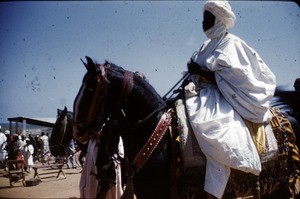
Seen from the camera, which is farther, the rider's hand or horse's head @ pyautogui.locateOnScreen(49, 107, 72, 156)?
horse's head @ pyautogui.locateOnScreen(49, 107, 72, 156)

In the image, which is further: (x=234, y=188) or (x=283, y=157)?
(x=283, y=157)

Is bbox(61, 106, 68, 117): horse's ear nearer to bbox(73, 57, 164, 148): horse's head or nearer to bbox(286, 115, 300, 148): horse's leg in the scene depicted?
bbox(73, 57, 164, 148): horse's head

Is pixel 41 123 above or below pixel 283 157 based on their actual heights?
below

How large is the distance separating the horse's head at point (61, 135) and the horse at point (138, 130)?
4145 mm

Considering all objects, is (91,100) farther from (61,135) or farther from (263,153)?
(61,135)

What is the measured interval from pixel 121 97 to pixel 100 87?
256 mm

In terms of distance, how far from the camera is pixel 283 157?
3.45 m

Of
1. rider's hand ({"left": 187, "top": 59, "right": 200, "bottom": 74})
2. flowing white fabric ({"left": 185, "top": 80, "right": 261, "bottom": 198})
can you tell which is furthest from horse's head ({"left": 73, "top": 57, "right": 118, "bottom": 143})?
rider's hand ({"left": 187, "top": 59, "right": 200, "bottom": 74})

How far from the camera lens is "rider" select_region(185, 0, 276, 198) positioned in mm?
2857

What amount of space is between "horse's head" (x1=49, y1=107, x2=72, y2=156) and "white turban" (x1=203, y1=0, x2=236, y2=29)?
191 inches

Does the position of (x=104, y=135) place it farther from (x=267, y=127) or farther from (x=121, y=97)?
(x=267, y=127)

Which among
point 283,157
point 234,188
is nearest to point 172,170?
point 234,188

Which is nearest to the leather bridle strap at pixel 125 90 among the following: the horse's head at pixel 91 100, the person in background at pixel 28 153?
the horse's head at pixel 91 100

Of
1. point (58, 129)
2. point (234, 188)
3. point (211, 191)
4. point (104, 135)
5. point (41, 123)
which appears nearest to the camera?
point (211, 191)
